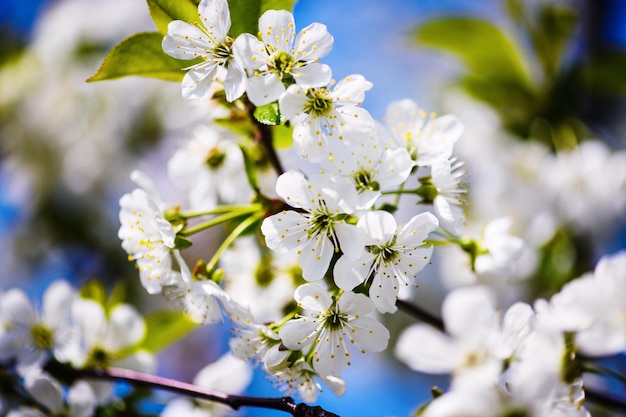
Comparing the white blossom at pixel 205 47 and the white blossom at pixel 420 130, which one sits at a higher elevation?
the white blossom at pixel 420 130

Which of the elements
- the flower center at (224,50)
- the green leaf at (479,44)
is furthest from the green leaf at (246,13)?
the green leaf at (479,44)

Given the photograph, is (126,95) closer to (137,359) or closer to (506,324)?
(137,359)

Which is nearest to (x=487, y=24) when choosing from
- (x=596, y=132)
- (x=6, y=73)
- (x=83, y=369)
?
(x=596, y=132)

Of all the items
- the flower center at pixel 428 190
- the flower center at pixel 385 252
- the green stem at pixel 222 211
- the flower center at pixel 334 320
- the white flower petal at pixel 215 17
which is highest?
the white flower petal at pixel 215 17

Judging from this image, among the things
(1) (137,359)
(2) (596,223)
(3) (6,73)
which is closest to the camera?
(1) (137,359)

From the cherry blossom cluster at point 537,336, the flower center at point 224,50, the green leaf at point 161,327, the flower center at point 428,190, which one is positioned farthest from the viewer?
the green leaf at point 161,327

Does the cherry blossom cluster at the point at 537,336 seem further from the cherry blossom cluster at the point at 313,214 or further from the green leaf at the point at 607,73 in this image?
the green leaf at the point at 607,73

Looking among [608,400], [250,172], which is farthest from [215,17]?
[608,400]
